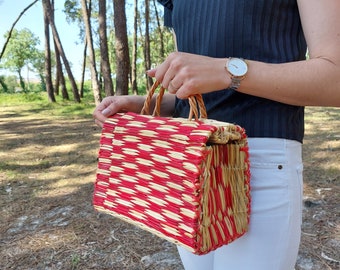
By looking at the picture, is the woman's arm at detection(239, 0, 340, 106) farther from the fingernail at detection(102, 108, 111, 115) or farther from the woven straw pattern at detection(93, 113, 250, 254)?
the fingernail at detection(102, 108, 111, 115)

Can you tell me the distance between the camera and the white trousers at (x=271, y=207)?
84 centimetres

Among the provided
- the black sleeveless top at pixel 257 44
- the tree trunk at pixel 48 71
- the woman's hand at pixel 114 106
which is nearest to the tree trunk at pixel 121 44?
the woman's hand at pixel 114 106

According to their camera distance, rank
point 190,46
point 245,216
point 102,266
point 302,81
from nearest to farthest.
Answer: point 302,81, point 245,216, point 190,46, point 102,266

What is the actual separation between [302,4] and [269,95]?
198 millimetres

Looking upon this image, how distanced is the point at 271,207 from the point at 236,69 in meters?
0.32

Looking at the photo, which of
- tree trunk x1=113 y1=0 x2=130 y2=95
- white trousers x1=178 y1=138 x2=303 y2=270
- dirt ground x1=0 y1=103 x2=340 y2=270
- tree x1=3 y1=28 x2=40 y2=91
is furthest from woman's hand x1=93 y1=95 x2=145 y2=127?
tree x1=3 y1=28 x2=40 y2=91

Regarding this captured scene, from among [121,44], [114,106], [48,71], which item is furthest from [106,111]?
[48,71]

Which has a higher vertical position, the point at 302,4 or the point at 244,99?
the point at 302,4

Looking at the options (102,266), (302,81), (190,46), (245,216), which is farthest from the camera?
(102,266)

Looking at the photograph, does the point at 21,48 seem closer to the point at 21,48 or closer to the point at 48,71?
the point at 21,48

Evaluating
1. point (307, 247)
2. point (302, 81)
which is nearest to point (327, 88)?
point (302, 81)

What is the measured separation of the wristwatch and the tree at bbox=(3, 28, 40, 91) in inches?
1709

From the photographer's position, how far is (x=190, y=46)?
959 mm

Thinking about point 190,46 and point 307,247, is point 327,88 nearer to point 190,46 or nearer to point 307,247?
point 190,46
